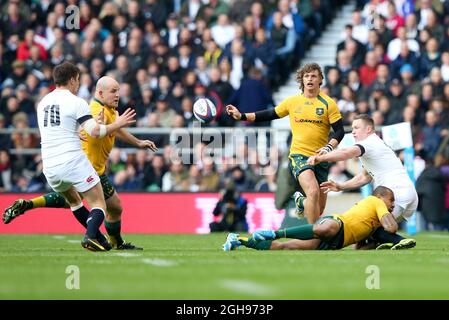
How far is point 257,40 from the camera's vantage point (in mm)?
24984

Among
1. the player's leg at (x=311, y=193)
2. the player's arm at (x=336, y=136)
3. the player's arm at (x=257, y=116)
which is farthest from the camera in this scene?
the player's arm at (x=257, y=116)

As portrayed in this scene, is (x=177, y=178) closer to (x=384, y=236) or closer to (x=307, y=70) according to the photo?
(x=307, y=70)

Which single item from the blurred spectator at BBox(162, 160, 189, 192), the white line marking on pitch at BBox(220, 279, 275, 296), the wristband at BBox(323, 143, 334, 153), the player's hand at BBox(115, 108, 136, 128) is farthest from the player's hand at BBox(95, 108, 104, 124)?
the blurred spectator at BBox(162, 160, 189, 192)

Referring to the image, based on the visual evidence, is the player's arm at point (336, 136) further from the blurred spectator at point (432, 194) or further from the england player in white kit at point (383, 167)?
the blurred spectator at point (432, 194)

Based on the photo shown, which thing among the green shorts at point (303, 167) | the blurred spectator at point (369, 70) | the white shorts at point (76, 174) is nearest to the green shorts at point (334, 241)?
the green shorts at point (303, 167)

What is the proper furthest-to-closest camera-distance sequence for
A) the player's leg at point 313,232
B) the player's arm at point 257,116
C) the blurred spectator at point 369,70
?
the blurred spectator at point 369,70
the player's arm at point 257,116
the player's leg at point 313,232

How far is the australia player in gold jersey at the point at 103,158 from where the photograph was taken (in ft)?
44.4

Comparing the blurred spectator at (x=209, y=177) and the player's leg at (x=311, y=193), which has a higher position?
the player's leg at (x=311, y=193)

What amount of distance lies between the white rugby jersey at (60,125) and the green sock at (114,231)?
1.24m

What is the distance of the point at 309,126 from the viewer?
1496cm

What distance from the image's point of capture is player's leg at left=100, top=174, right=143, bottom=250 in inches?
542

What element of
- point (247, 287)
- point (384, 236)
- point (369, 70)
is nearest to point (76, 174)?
point (384, 236)

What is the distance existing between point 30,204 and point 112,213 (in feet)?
3.04
